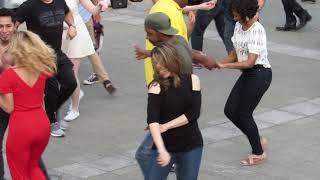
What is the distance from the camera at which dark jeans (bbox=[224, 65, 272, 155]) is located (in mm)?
6793

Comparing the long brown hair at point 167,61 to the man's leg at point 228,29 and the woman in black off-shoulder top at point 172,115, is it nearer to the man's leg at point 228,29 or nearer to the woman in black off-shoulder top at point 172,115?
the woman in black off-shoulder top at point 172,115

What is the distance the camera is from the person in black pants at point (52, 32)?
24.8 ft

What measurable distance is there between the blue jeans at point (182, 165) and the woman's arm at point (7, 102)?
3.54 feet

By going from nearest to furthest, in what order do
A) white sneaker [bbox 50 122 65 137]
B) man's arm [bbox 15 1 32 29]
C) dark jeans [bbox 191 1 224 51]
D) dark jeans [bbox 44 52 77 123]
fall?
man's arm [bbox 15 1 32 29], dark jeans [bbox 44 52 77 123], white sneaker [bbox 50 122 65 137], dark jeans [bbox 191 1 224 51]

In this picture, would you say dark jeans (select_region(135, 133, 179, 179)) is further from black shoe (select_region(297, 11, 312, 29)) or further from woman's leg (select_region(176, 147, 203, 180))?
black shoe (select_region(297, 11, 312, 29))

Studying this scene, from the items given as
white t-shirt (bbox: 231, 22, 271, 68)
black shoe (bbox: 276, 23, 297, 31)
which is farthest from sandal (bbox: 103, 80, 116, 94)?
black shoe (bbox: 276, 23, 297, 31)

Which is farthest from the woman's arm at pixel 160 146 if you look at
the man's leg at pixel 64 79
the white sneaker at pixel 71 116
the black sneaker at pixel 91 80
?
the black sneaker at pixel 91 80

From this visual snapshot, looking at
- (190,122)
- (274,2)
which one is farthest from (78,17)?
(274,2)

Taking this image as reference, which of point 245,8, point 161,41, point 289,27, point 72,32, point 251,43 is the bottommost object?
point 289,27

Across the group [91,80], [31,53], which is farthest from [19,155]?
[91,80]

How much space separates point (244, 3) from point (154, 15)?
3.87 ft

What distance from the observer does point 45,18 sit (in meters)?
7.59

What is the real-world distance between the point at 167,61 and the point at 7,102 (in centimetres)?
126

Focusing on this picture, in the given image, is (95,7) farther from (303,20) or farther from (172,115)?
(303,20)
